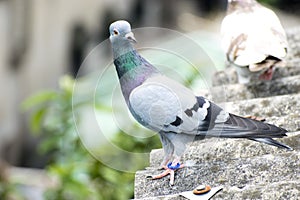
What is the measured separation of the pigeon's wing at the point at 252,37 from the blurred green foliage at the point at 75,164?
1201 mm

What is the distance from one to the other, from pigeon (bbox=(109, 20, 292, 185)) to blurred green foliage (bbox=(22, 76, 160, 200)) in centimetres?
237

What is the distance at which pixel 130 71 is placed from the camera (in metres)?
3.33

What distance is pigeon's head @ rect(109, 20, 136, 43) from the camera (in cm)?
323

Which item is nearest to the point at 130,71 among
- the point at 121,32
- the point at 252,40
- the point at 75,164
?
the point at 121,32

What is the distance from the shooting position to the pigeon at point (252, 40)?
454 centimetres

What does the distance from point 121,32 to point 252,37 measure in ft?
5.07

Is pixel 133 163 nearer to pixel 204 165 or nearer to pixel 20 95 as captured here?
pixel 204 165

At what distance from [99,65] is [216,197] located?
36.1ft

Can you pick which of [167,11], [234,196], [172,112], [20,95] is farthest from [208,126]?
[167,11]

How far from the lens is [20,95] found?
13453 mm

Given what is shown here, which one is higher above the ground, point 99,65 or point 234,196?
point 234,196

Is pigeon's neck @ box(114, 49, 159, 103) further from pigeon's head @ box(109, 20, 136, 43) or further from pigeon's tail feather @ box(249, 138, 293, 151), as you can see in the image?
pigeon's tail feather @ box(249, 138, 293, 151)

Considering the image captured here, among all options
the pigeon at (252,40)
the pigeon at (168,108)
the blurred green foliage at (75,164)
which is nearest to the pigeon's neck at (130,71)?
the pigeon at (168,108)

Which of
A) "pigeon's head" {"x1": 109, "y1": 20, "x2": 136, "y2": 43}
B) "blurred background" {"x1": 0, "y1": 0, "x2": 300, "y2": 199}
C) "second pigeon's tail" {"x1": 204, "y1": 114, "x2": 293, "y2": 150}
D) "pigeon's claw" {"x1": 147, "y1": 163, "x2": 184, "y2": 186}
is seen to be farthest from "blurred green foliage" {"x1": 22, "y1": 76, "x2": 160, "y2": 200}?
"blurred background" {"x1": 0, "y1": 0, "x2": 300, "y2": 199}
